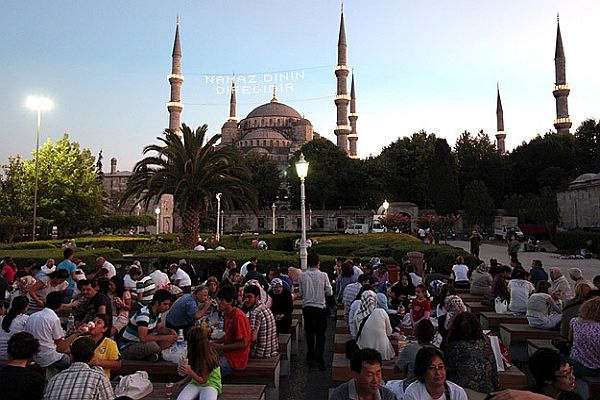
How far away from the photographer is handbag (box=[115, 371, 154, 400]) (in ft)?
15.3

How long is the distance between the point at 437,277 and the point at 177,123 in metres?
54.8

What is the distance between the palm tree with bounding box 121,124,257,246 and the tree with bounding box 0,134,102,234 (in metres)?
17.1

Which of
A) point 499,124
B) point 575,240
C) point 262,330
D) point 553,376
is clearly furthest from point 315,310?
point 499,124

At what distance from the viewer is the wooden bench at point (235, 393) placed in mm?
4727

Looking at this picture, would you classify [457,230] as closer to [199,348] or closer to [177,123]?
[177,123]

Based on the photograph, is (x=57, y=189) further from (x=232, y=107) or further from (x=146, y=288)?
(x=232, y=107)

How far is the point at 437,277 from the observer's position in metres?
10.8

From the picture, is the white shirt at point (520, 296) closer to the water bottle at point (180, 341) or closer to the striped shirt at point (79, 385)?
the water bottle at point (180, 341)

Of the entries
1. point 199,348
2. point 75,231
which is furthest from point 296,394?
point 75,231

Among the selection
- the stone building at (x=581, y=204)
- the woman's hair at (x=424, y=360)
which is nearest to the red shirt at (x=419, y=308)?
the woman's hair at (x=424, y=360)

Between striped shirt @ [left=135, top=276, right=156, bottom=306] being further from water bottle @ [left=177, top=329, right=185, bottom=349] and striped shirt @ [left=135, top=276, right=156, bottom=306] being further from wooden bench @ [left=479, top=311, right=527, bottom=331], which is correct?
wooden bench @ [left=479, top=311, right=527, bottom=331]

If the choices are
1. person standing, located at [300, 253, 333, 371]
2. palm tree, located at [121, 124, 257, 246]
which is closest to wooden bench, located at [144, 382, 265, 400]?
person standing, located at [300, 253, 333, 371]

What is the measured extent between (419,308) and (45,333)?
519 centimetres

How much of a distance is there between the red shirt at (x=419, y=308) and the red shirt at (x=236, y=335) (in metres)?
3.00
